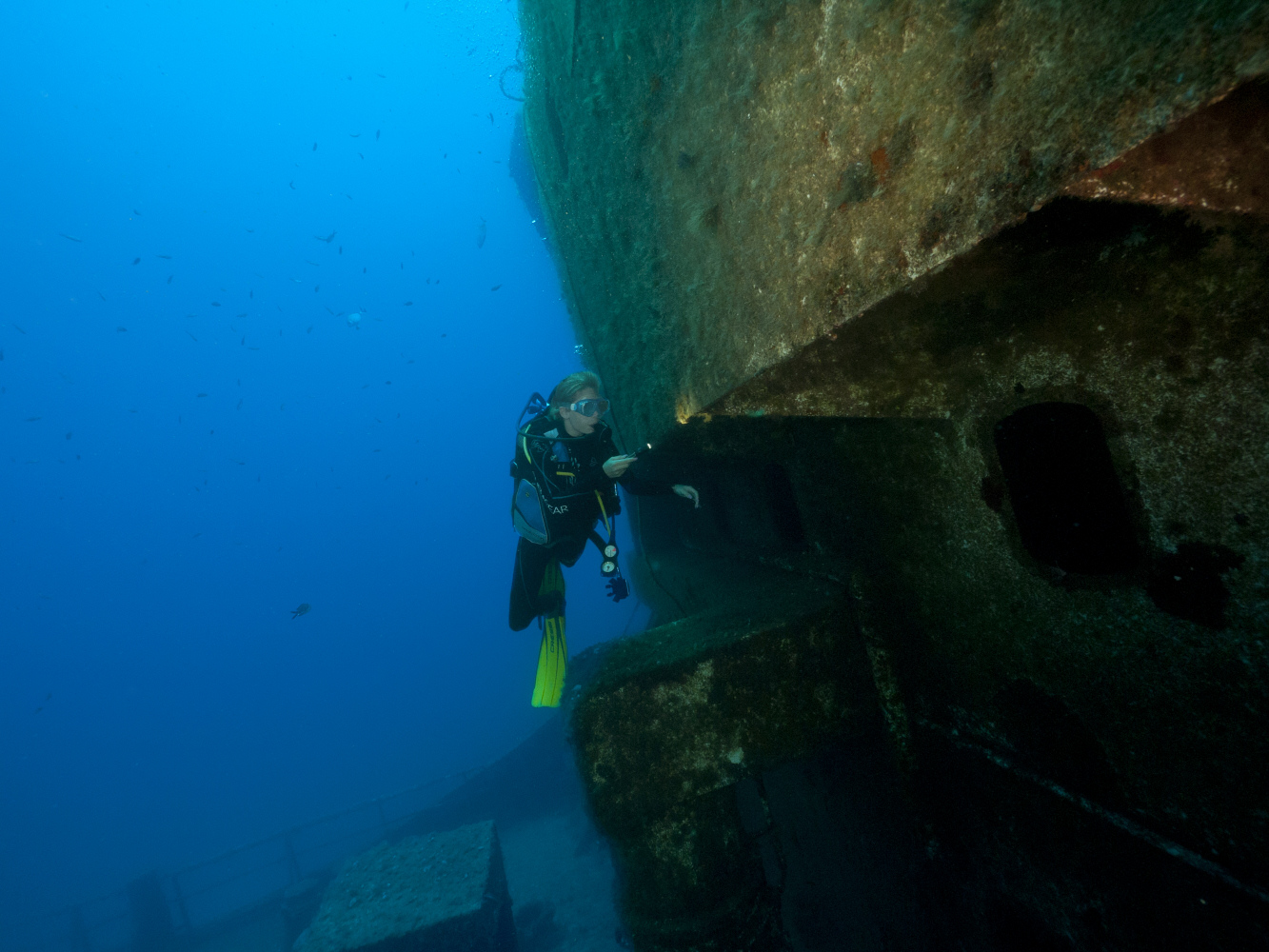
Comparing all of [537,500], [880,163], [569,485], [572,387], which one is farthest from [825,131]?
[537,500]

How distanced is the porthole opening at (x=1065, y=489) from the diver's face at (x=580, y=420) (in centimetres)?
289

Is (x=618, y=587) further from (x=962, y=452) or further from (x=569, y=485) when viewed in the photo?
(x=962, y=452)

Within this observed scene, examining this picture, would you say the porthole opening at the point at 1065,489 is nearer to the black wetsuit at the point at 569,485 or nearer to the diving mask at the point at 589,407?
the black wetsuit at the point at 569,485

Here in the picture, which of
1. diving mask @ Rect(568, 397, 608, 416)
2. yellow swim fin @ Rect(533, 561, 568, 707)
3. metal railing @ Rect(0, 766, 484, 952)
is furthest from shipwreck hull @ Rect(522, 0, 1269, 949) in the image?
metal railing @ Rect(0, 766, 484, 952)

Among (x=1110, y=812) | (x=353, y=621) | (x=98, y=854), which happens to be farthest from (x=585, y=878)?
(x=353, y=621)

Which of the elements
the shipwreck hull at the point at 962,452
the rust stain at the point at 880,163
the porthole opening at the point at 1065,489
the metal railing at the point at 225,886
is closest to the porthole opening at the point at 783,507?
the shipwreck hull at the point at 962,452

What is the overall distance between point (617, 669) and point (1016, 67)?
2573 mm

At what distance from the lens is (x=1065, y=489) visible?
6.31 feet

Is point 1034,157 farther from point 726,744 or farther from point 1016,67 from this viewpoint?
point 726,744

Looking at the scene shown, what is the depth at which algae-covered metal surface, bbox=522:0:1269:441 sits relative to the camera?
1.16 metres

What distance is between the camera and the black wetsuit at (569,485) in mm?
4312

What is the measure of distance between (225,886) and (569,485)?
42.1m

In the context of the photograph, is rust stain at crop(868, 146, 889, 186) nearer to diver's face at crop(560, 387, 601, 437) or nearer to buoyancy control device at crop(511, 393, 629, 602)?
diver's face at crop(560, 387, 601, 437)

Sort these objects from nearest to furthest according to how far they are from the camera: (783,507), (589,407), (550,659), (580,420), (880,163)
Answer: (880,163)
(783,507)
(589,407)
(580,420)
(550,659)
